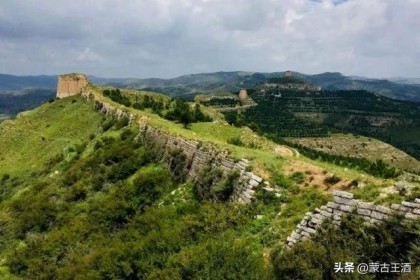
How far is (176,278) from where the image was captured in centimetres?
1727

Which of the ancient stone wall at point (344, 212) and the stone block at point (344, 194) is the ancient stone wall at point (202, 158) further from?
the stone block at point (344, 194)

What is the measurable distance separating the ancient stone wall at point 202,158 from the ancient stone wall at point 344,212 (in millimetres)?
5357

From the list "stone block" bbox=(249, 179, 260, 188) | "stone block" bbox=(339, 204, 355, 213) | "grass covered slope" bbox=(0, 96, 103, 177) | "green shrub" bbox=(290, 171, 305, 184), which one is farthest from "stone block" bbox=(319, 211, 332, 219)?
"grass covered slope" bbox=(0, 96, 103, 177)

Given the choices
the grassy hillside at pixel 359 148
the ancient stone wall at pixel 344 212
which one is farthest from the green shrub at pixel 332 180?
the grassy hillside at pixel 359 148

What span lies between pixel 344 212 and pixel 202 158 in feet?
53.2

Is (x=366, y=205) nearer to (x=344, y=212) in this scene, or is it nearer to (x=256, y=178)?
(x=344, y=212)

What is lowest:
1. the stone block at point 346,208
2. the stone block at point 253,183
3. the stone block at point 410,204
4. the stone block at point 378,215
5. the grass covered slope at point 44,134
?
the grass covered slope at point 44,134

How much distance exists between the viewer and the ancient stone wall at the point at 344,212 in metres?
15.0

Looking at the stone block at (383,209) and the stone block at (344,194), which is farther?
the stone block at (344,194)

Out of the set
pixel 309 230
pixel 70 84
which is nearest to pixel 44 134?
pixel 70 84

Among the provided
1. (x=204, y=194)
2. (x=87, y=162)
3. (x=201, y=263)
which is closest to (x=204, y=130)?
(x=87, y=162)

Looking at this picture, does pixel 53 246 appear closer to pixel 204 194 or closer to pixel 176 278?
pixel 204 194

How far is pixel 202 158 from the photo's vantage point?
32.2 meters

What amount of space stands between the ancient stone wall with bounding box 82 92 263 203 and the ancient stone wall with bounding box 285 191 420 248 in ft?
17.6
